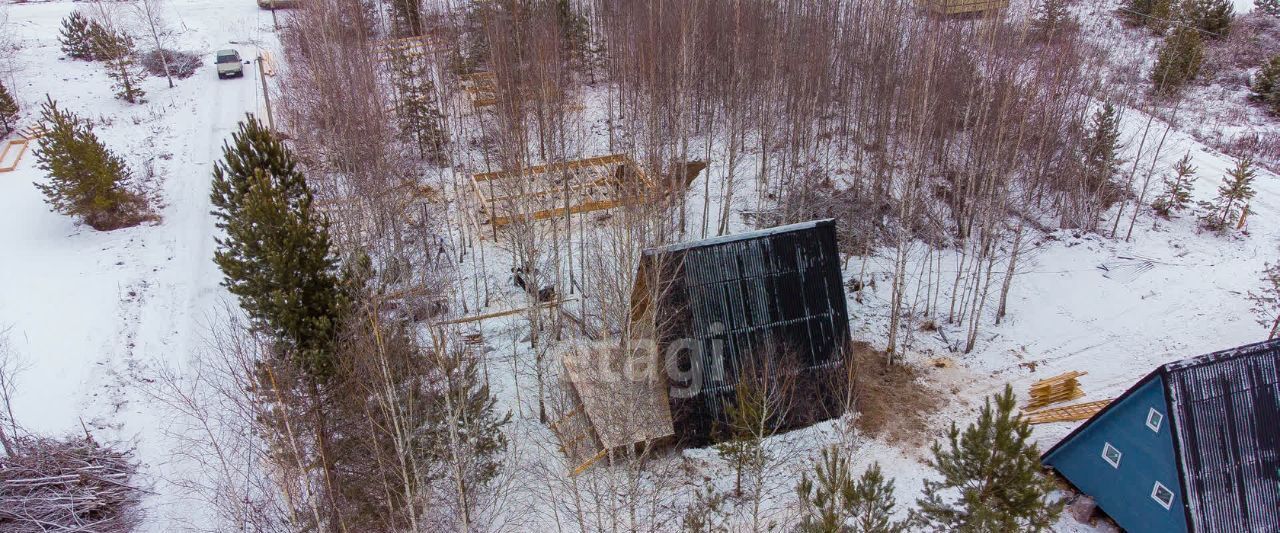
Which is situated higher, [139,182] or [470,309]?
[139,182]

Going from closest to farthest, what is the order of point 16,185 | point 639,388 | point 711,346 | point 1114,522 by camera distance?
1. point 639,388
2. point 1114,522
3. point 711,346
4. point 16,185

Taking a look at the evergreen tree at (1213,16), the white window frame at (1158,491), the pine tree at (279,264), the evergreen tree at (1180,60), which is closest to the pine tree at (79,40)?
the pine tree at (279,264)

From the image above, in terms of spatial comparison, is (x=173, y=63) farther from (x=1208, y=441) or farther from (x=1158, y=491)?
(x=1208, y=441)

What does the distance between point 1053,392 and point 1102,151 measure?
14.6m

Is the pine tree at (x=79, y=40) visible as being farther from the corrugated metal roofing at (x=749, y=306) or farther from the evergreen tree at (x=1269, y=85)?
the evergreen tree at (x=1269, y=85)

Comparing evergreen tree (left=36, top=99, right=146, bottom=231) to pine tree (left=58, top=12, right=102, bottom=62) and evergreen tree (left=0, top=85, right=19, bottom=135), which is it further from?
pine tree (left=58, top=12, right=102, bottom=62)

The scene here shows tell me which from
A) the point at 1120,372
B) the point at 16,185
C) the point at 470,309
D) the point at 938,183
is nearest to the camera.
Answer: the point at 1120,372

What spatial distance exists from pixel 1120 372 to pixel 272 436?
25142 mm

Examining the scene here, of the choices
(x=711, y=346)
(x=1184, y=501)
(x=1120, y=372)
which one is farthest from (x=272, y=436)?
(x=1120, y=372)

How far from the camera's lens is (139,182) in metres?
31.8

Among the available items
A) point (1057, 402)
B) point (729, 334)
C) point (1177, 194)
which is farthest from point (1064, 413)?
point (1177, 194)

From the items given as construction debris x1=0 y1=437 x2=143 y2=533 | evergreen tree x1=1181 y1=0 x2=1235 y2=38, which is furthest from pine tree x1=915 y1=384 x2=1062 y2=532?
evergreen tree x1=1181 y1=0 x2=1235 y2=38

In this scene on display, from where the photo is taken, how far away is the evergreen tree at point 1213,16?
136 feet

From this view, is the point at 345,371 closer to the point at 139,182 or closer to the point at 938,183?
the point at 139,182
